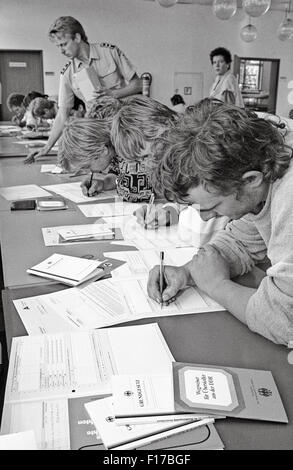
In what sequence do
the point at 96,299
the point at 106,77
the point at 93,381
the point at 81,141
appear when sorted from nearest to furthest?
1. the point at 93,381
2. the point at 96,299
3. the point at 81,141
4. the point at 106,77

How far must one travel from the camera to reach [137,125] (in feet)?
5.58

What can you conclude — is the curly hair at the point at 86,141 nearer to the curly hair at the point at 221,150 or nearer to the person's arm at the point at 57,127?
the curly hair at the point at 221,150

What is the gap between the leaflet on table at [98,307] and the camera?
101 centimetres

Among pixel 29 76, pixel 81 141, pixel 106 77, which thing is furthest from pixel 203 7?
pixel 81 141

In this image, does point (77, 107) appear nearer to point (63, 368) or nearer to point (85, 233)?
point (85, 233)

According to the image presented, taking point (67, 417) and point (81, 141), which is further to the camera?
point (81, 141)

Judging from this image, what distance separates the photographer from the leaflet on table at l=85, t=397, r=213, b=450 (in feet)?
2.19

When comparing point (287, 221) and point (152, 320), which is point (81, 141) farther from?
point (287, 221)

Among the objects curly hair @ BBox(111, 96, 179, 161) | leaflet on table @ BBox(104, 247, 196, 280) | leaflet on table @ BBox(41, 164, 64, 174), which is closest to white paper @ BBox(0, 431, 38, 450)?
leaflet on table @ BBox(104, 247, 196, 280)

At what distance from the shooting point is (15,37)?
848 cm

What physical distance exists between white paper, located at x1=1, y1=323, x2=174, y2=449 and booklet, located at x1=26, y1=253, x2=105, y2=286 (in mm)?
278

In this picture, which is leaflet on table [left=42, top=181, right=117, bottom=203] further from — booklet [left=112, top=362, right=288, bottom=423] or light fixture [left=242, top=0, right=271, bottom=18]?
Result: light fixture [left=242, top=0, right=271, bottom=18]

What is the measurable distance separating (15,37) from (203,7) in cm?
391

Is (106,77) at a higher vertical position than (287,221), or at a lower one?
higher
